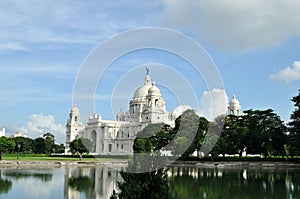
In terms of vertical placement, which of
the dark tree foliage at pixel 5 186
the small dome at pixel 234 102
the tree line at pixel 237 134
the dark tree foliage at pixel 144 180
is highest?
the small dome at pixel 234 102

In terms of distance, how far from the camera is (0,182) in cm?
2248

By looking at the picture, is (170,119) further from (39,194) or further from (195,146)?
(39,194)

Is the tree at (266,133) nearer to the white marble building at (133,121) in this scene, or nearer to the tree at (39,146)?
the white marble building at (133,121)

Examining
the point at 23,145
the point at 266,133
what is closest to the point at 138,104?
the point at 23,145

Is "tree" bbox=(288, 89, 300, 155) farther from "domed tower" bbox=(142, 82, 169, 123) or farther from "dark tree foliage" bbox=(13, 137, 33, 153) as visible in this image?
"dark tree foliage" bbox=(13, 137, 33, 153)

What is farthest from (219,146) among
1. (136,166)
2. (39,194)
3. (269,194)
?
(136,166)

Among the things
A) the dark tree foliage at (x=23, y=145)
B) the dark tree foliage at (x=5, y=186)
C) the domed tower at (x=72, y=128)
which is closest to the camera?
Result: the dark tree foliage at (x=5, y=186)

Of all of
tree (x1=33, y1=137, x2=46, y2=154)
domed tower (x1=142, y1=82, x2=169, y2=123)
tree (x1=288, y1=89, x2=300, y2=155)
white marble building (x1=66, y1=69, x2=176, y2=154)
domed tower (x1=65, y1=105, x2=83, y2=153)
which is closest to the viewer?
tree (x1=288, y1=89, x2=300, y2=155)

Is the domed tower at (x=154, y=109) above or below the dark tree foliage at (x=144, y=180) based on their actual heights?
above

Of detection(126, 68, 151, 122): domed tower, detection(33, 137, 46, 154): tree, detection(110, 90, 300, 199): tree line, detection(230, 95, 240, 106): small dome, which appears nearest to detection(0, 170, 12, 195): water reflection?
detection(110, 90, 300, 199): tree line

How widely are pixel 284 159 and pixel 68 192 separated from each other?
31262 mm

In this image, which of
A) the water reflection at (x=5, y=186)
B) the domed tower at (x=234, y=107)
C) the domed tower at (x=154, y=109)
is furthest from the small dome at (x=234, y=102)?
the water reflection at (x=5, y=186)

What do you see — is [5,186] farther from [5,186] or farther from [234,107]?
[234,107]

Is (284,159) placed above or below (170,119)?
below
